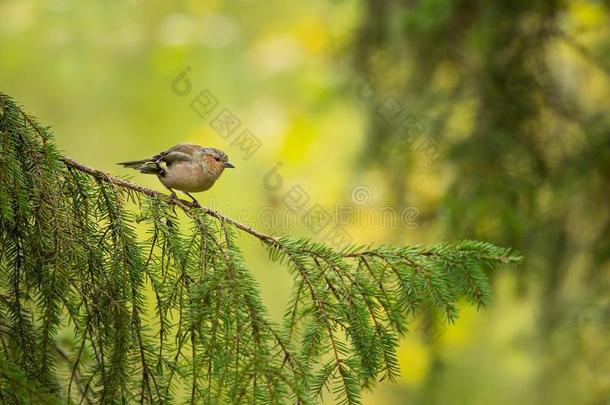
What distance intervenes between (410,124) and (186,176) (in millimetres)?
2396

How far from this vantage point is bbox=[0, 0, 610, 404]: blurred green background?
4.45 meters

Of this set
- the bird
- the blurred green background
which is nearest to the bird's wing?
the bird

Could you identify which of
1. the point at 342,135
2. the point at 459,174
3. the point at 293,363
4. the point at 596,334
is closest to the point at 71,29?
the point at 342,135

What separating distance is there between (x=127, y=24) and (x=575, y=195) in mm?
5255

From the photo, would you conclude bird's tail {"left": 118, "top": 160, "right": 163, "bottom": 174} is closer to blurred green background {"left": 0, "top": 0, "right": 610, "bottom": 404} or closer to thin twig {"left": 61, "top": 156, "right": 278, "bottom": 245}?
blurred green background {"left": 0, "top": 0, "right": 610, "bottom": 404}

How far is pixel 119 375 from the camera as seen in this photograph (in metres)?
2.08

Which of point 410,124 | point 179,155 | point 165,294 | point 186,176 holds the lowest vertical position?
point 165,294

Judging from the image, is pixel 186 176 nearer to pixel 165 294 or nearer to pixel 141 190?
pixel 141 190

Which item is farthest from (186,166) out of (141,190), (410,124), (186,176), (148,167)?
(410,124)

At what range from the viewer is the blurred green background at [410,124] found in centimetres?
445

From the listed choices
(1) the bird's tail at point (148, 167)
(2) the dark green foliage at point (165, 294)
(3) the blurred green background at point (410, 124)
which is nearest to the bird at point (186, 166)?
(1) the bird's tail at point (148, 167)

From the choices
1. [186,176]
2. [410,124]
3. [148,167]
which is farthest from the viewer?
[410,124]

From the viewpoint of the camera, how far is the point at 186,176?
3137 millimetres

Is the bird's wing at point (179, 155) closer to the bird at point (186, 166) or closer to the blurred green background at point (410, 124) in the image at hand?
the bird at point (186, 166)
